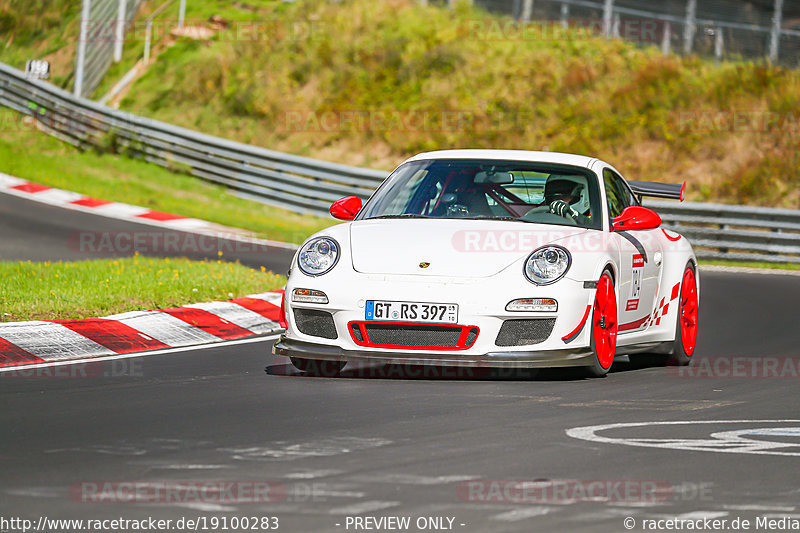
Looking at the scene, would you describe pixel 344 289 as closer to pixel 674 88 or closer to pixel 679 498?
pixel 679 498

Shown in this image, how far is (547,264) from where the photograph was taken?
7.89 meters

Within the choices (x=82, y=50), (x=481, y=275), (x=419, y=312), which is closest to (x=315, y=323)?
(x=419, y=312)

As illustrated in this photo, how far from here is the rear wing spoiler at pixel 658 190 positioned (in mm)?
10227

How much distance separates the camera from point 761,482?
206 inches

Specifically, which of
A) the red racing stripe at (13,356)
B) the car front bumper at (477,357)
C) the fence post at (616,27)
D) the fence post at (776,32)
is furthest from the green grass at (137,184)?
the car front bumper at (477,357)

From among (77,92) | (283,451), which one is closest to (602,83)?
(77,92)

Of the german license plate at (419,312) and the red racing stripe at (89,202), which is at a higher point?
the red racing stripe at (89,202)

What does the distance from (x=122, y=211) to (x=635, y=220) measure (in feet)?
45.3

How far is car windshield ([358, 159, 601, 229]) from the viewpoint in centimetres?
874

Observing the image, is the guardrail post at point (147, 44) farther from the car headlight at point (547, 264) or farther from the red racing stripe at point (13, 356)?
the car headlight at point (547, 264)

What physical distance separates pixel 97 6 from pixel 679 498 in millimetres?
30062

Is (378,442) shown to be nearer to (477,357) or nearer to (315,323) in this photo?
(477,357)

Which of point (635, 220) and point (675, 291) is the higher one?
point (635, 220)

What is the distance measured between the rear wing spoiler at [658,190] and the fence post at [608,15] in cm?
1839
